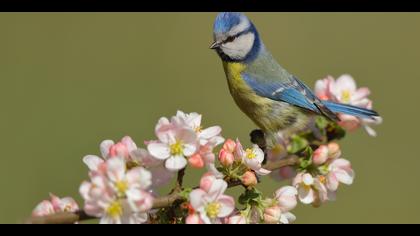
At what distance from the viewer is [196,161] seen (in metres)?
1.38

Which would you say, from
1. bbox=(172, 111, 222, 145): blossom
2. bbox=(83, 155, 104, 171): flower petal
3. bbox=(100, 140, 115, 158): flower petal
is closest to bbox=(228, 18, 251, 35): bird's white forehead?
bbox=(172, 111, 222, 145): blossom

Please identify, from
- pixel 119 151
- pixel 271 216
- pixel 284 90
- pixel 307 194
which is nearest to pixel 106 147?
pixel 119 151

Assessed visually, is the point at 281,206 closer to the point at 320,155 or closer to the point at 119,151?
the point at 320,155

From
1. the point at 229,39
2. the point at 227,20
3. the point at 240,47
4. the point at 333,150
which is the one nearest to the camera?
the point at 333,150

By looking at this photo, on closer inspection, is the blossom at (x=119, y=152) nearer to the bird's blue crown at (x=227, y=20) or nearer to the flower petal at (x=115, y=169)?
the flower petal at (x=115, y=169)

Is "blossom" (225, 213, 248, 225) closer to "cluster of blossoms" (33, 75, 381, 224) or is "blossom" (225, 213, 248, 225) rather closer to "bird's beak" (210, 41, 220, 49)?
"cluster of blossoms" (33, 75, 381, 224)

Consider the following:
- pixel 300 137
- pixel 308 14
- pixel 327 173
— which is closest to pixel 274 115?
pixel 327 173

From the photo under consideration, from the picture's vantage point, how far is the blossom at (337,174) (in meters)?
1.63

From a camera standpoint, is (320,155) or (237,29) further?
(237,29)

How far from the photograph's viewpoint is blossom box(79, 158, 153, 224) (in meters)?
1.23

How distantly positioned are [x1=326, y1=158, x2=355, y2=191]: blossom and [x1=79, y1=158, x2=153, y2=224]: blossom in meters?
0.56

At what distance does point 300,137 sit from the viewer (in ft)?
4.58

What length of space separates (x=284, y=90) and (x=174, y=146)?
151cm
